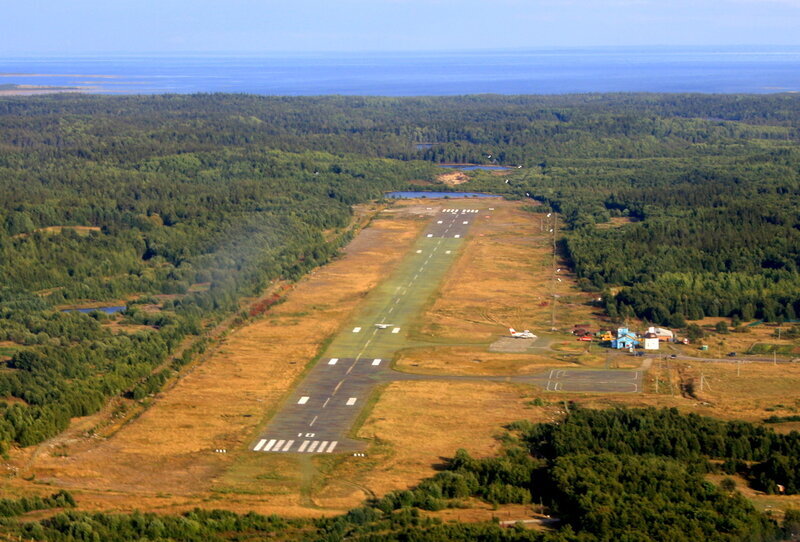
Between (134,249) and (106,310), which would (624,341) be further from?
(134,249)

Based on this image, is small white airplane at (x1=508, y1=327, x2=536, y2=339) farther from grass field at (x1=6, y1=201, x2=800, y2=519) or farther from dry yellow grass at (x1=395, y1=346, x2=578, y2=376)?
dry yellow grass at (x1=395, y1=346, x2=578, y2=376)

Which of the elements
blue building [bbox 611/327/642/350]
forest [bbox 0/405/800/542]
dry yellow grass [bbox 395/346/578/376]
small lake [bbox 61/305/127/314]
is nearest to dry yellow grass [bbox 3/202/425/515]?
forest [bbox 0/405/800/542]

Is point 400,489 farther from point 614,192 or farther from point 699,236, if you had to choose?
point 614,192

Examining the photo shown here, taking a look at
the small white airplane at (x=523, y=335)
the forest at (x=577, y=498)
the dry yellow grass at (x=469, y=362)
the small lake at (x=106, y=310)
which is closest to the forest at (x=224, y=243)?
the small lake at (x=106, y=310)

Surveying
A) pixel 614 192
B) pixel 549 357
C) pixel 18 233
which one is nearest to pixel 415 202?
pixel 614 192

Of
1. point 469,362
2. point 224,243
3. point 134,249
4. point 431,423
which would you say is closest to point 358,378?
point 469,362

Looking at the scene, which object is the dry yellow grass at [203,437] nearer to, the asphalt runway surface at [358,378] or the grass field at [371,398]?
the grass field at [371,398]
